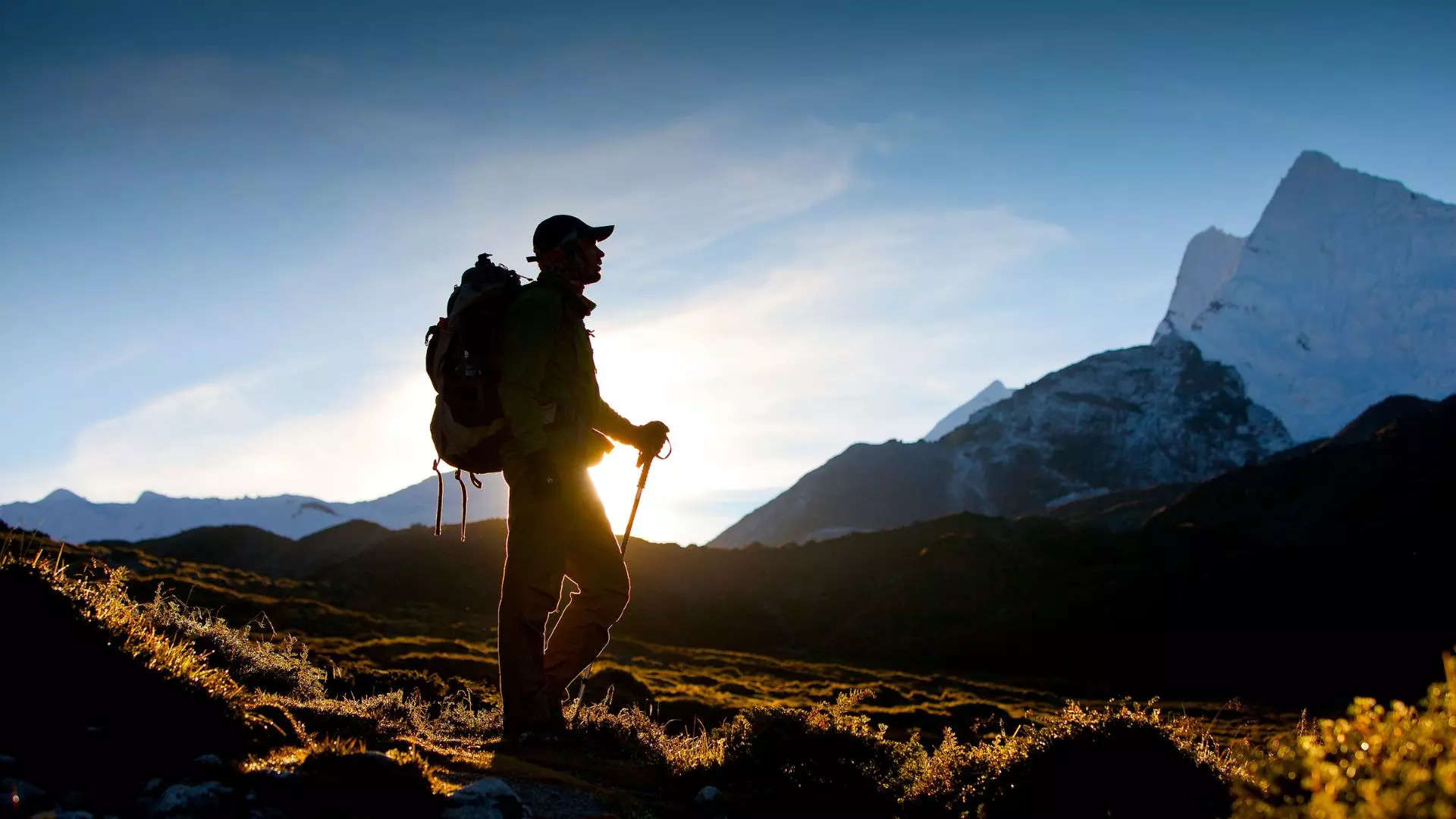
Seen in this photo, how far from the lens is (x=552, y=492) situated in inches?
213

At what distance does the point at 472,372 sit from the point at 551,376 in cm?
47

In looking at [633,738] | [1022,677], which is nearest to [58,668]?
[633,738]

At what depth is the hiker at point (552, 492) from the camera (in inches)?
209

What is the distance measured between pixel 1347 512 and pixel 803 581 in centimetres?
4655

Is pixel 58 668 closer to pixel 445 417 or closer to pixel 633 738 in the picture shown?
pixel 445 417

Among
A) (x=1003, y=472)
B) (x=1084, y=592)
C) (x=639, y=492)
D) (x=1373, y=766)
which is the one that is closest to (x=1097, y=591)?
(x=1084, y=592)

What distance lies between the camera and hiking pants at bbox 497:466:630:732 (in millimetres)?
5477

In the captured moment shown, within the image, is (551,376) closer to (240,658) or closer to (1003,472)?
(240,658)

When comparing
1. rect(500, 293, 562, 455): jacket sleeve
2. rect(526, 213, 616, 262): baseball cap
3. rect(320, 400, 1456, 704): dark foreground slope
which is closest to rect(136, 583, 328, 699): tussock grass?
rect(500, 293, 562, 455): jacket sleeve

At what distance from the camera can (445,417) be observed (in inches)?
219

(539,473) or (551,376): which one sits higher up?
(551,376)

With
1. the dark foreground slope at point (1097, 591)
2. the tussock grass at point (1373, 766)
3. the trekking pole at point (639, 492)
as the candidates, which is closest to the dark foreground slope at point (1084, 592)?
the dark foreground slope at point (1097, 591)

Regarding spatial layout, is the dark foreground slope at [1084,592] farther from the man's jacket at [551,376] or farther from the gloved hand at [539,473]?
the gloved hand at [539,473]

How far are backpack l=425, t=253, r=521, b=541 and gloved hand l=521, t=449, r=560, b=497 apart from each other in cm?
23
